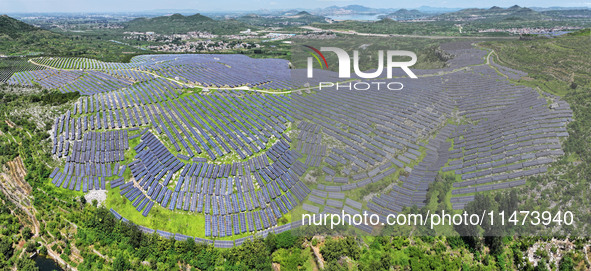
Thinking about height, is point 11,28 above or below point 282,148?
above

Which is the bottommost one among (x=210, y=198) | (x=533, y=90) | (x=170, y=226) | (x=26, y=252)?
(x=26, y=252)

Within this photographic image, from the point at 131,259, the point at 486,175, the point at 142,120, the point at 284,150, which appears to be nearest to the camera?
the point at 131,259

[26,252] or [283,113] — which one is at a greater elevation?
[283,113]

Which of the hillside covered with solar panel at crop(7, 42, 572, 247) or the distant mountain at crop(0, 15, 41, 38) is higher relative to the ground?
the distant mountain at crop(0, 15, 41, 38)

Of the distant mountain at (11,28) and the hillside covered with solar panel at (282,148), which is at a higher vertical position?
the distant mountain at (11,28)

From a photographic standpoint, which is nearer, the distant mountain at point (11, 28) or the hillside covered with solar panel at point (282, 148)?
the hillside covered with solar panel at point (282, 148)

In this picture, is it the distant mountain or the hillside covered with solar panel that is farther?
the distant mountain

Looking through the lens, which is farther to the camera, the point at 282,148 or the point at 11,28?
the point at 11,28

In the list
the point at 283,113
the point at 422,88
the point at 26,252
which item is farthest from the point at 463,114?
the point at 26,252

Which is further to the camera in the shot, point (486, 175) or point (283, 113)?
point (283, 113)

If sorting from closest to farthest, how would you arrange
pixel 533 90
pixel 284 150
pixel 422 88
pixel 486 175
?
pixel 486 175 < pixel 284 150 < pixel 533 90 < pixel 422 88

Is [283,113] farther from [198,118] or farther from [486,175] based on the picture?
[486,175]
